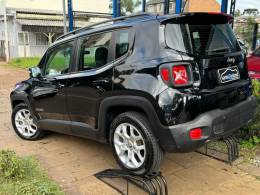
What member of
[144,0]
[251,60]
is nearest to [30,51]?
[144,0]

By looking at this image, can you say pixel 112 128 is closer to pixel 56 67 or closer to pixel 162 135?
pixel 162 135

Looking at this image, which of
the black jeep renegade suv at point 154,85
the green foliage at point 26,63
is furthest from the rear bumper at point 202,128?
the green foliage at point 26,63

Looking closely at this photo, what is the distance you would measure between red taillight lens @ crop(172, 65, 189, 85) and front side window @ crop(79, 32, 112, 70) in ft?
3.00

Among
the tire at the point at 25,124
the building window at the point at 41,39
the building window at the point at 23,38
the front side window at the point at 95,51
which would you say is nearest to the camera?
the front side window at the point at 95,51

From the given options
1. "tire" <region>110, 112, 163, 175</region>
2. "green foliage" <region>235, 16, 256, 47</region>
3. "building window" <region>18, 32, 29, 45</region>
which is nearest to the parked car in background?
"tire" <region>110, 112, 163, 175</region>

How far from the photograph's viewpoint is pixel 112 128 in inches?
138

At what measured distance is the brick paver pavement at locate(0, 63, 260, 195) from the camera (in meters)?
3.51

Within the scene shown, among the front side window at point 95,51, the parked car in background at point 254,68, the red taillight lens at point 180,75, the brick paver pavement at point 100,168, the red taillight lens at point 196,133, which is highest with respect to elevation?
the front side window at point 95,51

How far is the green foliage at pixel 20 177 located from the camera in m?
2.86

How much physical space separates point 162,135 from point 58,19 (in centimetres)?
2608

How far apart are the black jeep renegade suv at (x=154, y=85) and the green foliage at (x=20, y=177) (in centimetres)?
77

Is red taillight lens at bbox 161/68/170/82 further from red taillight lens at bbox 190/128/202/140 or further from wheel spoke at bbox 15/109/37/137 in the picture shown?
wheel spoke at bbox 15/109/37/137

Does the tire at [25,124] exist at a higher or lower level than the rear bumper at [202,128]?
lower

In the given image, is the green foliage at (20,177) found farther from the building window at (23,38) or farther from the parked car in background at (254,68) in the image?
the building window at (23,38)
